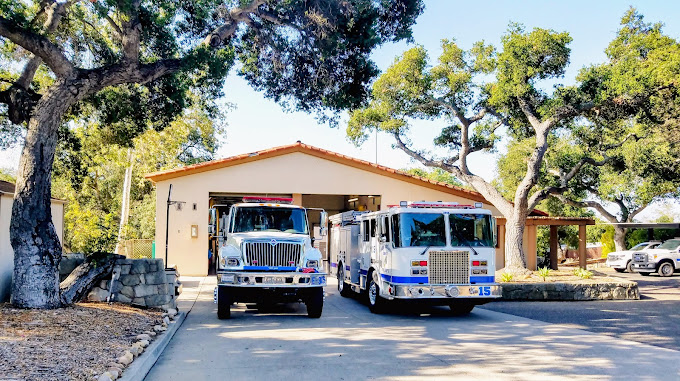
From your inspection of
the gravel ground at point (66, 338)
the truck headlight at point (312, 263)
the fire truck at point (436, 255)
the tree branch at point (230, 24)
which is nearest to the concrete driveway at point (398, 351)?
the fire truck at point (436, 255)

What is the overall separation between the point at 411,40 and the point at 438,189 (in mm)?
11829

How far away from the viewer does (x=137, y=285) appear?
12906 mm

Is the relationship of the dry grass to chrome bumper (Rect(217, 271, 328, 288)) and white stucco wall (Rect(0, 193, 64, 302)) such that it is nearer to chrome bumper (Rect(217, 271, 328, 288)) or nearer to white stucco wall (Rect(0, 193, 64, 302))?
chrome bumper (Rect(217, 271, 328, 288))

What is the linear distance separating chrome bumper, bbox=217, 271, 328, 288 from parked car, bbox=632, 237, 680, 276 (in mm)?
22092

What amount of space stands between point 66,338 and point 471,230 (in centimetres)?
843

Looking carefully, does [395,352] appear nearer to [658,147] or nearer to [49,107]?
[49,107]

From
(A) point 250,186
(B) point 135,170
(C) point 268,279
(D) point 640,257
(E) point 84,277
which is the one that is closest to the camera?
(E) point 84,277

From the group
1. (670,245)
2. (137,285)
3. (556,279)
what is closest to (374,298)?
(137,285)

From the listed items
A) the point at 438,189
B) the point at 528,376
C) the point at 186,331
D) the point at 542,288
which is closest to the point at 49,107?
the point at 186,331

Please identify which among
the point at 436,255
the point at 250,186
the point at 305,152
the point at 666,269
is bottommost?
the point at 666,269

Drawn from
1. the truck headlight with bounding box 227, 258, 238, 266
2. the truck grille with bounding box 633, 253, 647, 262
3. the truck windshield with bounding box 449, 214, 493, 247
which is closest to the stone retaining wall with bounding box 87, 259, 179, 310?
the truck headlight with bounding box 227, 258, 238, 266

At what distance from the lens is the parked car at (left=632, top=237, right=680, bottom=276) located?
28484 mm

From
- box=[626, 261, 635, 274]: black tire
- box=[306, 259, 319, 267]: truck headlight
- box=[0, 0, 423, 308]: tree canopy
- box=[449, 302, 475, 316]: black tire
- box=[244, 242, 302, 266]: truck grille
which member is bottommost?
box=[449, 302, 475, 316]: black tire

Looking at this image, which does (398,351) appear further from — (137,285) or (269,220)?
(137,285)
